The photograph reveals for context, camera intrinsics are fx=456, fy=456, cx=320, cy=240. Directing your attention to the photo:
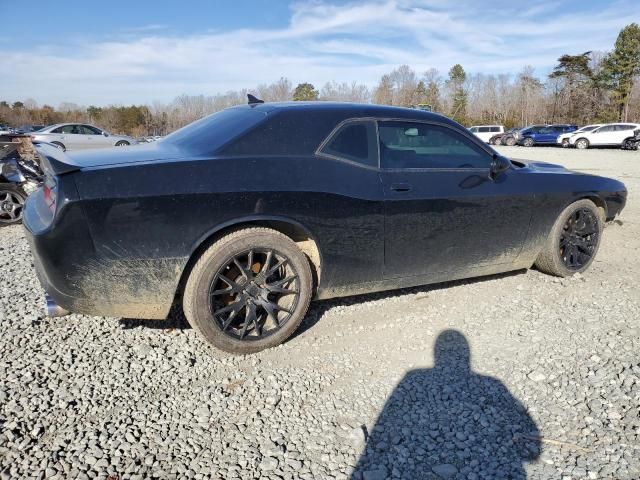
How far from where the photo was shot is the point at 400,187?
3234 mm

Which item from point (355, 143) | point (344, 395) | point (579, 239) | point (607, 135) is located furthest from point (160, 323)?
point (607, 135)

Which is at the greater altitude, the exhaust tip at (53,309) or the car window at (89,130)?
the car window at (89,130)

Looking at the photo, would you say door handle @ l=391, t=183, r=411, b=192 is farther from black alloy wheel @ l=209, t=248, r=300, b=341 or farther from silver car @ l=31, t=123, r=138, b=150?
silver car @ l=31, t=123, r=138, b=150

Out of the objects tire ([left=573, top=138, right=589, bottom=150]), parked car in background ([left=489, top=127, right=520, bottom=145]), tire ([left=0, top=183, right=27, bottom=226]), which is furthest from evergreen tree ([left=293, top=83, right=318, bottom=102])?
tire ([left=0, top=183, right=27, bottom=226])

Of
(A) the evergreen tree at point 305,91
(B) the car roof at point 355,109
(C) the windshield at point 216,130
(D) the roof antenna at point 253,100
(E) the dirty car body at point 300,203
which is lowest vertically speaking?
(E) the dirty car body at point 300,203

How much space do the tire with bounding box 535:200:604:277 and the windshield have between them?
112 inches

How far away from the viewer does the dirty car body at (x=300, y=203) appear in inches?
100

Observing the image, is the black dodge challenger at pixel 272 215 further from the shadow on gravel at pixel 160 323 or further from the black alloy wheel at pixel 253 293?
the shadow on gravel at pixel 160 323

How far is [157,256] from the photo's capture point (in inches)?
104

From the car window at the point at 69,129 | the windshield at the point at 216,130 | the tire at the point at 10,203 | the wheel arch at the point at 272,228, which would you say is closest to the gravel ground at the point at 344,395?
the wheel arch at the point at 272,228

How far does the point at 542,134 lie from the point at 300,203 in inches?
1348

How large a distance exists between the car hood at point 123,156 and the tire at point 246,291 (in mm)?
681

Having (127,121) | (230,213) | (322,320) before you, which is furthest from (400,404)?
(127,121)

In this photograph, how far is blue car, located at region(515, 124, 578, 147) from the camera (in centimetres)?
3203
